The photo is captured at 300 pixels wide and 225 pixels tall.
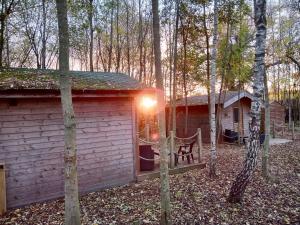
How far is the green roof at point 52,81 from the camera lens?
6512 mm

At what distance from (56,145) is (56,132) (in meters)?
0.34

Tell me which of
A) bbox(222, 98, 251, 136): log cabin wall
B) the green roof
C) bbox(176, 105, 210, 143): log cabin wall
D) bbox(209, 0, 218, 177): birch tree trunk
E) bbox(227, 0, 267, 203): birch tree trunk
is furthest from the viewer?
bbox(176, 105, 210, 143): log cabin wall

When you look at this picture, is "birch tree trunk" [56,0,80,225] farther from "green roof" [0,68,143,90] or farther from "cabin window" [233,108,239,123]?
"cabin window" [233,108,239,123]

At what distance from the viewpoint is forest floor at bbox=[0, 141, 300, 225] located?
5586mm

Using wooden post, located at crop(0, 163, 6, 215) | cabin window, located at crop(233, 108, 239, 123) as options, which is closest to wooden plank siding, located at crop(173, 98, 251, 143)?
cabin window, located at crop(233, 108, 239, 123)

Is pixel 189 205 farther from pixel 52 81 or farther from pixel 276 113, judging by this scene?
pixel 276 113

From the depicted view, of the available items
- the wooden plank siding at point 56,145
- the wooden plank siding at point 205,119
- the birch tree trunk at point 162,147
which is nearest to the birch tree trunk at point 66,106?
the birch tree trunk at point 162,147

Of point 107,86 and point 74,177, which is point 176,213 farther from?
point 107,86

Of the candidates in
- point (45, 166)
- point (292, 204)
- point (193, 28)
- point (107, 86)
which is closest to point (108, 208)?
point (45, 166)

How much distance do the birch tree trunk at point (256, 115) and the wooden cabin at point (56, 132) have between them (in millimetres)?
3382

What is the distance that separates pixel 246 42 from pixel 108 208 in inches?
601

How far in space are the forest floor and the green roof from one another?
2.92 metres

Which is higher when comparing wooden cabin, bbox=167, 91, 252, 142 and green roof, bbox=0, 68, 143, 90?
green roof, bbox=0, 68, 143, 90

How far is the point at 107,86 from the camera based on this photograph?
7.94 metres
